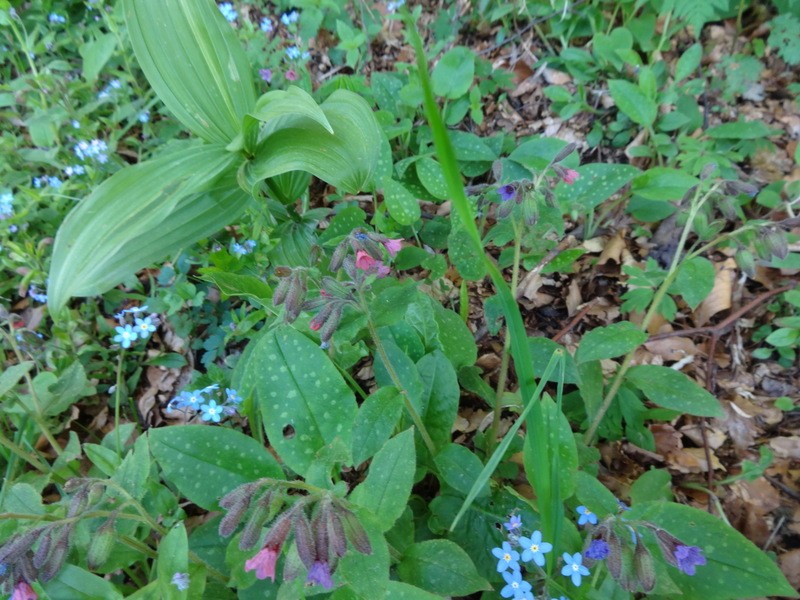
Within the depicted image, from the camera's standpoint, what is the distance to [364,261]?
4.17 ft

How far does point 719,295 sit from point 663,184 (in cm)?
48

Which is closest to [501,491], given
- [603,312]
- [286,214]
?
[603,312]

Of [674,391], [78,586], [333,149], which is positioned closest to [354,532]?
[78,586]

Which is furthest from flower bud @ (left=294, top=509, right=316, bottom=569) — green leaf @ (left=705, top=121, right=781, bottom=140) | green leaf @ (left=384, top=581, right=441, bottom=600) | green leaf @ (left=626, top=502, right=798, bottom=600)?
green leaf @ (left=705, top=121, right=781, bottom=140)

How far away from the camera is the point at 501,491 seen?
5.01ft

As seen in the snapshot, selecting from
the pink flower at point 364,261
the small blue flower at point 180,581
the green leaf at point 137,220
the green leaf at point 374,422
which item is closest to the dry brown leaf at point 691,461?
the green leaf at point 374,422

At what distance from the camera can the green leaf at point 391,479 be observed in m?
1.21

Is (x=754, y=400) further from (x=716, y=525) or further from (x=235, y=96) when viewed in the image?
(x=235, y=96)

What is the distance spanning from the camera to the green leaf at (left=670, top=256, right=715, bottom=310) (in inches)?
54.9

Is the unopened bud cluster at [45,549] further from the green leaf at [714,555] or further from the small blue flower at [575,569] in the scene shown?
the green leaf at [714,555]

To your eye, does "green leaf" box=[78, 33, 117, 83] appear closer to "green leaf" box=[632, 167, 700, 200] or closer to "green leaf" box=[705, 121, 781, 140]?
"green leaf" box=[632, 167, 700, 200]

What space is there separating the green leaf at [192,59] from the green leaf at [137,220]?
13cm

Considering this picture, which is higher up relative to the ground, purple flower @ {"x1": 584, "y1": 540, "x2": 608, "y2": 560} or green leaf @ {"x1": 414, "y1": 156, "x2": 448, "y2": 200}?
green leaf @ {"x1": 414, "y1": 156, "x2": 448, "y2": 200}

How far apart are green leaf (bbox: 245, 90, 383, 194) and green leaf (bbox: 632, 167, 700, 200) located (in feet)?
3.15
